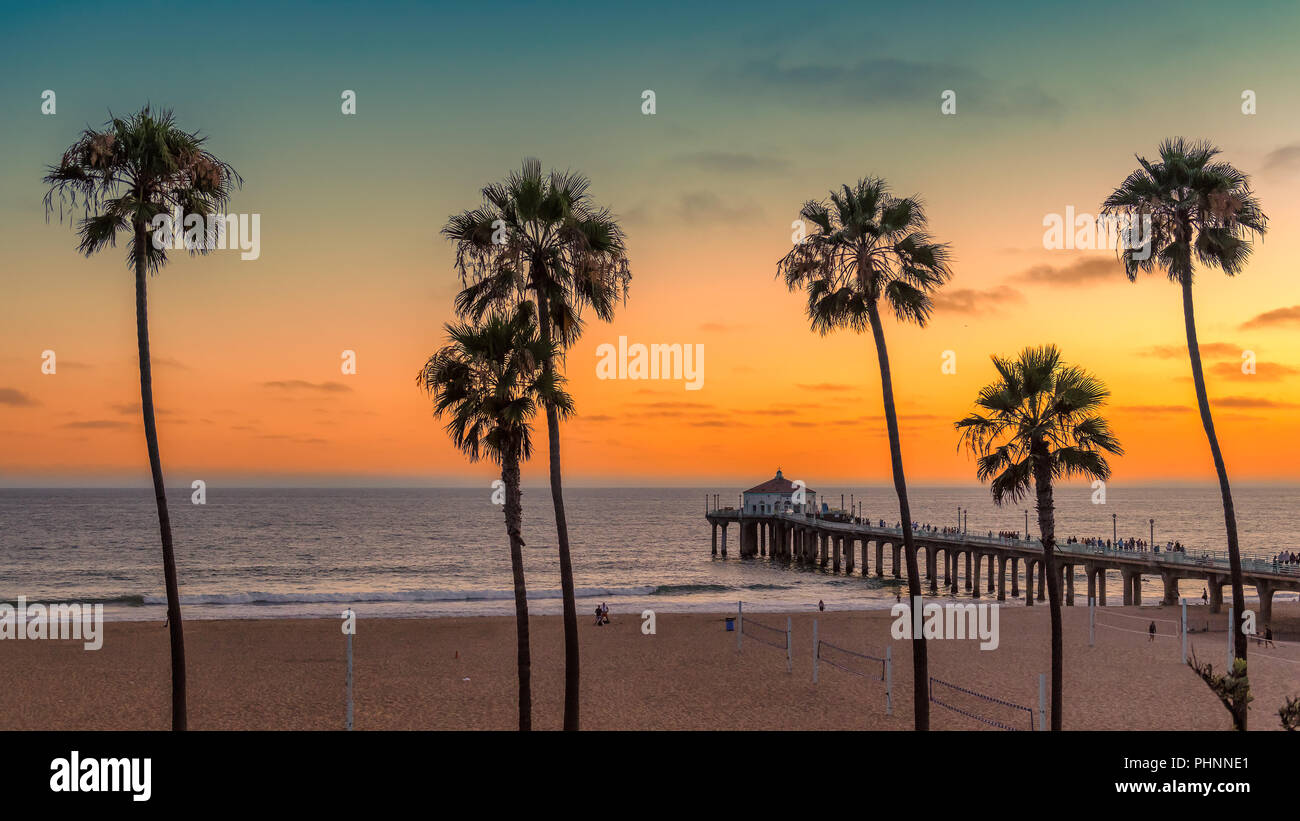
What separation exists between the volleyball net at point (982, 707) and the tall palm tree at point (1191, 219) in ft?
17.7

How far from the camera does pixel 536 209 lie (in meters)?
14.8

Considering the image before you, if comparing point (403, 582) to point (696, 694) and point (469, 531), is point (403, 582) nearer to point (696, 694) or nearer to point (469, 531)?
point (696, 694)

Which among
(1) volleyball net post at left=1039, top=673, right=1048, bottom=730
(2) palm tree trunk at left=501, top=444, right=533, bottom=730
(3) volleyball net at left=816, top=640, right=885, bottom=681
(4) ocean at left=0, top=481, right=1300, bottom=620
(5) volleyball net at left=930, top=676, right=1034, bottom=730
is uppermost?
(2) palm tree trunk at left=501, top=444, right=533, bottom=730

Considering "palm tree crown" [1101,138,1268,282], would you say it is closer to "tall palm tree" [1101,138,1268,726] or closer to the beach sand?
"tall palm tree" [1101,138,1268,726]

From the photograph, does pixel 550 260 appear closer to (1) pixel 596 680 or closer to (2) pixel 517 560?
(2) pixel 517 560

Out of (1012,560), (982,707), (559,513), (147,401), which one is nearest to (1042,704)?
(982,707)

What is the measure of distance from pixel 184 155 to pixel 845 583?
213ft

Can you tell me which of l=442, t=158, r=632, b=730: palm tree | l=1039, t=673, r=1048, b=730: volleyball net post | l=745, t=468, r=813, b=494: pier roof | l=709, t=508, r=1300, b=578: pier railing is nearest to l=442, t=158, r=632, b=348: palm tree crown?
l=442, t=158, r=632, b=730: palm tree

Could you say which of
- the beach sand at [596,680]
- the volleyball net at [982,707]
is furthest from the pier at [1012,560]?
the volleyball net at [982,707]

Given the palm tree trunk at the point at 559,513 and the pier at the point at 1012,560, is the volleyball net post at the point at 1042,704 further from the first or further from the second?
the pier at the point at 1012,560

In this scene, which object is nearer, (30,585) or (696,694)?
(696,694)

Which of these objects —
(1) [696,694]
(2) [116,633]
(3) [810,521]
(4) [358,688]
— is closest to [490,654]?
(4) [358,688]

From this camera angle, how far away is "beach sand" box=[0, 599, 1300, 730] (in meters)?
23.0

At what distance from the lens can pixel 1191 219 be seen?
19750 mm
